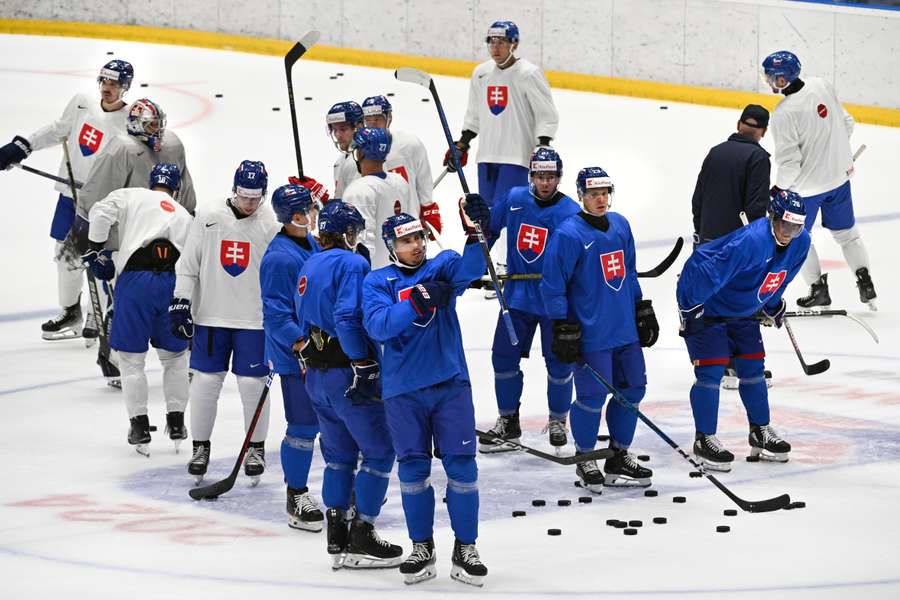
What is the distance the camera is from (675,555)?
5.95 metres

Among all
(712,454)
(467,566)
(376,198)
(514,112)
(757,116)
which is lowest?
(467,566)

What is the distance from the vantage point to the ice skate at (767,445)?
7168mm

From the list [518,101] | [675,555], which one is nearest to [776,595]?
[675,555]

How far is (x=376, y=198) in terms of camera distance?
7613 mm

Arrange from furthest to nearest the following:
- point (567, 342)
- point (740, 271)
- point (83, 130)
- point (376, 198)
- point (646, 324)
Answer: point (83, 130) < point (376, 198) < point (740, 271) < point (646, 324) < point (567, 342)

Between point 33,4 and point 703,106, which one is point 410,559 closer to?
point 703,106

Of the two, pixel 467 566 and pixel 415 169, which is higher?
pixel 415 169

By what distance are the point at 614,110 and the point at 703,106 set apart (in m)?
0.75

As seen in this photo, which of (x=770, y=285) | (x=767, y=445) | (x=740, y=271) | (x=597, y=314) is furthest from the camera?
(x=767, y=445)

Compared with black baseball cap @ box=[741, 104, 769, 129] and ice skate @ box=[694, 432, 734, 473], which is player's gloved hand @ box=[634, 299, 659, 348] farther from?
black baseball cap @ box=[741, 104, 769, 129]

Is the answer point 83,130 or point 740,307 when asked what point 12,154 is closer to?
point 83,130

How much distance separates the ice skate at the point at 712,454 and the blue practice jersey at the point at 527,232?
0.83 m

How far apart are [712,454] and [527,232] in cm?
120

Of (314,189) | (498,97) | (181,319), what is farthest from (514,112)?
(181,319)
